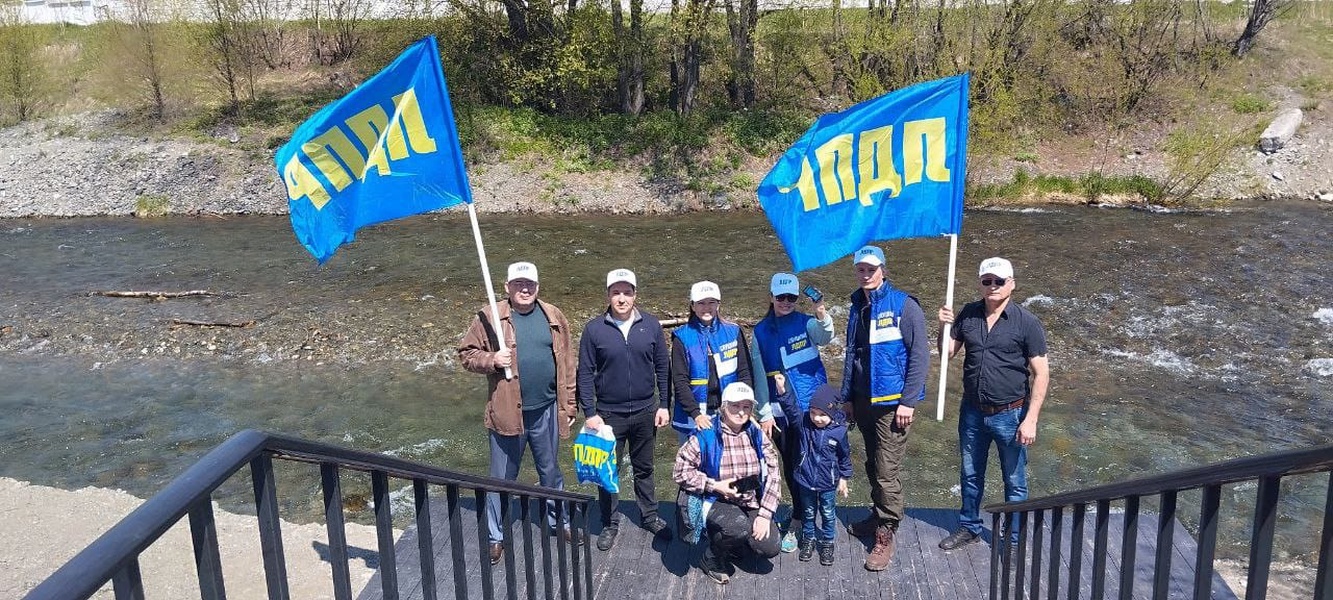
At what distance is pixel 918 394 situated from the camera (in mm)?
5539

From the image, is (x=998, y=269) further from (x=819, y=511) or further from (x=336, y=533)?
(x=336, y=533)

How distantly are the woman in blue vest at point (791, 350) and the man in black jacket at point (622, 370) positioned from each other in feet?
2.32

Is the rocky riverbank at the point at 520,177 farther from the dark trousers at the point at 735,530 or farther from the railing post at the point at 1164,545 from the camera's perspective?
the railing post at the point at 1164,545

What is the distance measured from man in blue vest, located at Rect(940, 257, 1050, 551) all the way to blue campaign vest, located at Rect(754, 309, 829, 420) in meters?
0.84

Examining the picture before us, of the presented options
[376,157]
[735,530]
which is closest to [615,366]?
[735,530]

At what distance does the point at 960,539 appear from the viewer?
230 inches

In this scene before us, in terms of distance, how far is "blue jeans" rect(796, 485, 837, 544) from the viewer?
5613 mm

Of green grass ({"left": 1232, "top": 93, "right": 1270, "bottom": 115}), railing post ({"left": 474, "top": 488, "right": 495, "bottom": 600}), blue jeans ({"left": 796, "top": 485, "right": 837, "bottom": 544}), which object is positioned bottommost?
blue jeans ({"left": 796, "top": 485, "right": 837, "bottom": 544})

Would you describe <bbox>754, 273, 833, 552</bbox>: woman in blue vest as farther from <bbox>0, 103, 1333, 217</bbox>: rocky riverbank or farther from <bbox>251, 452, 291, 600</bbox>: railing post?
<bbox>0, 103, 1333, 217</bbox>: rocky riverbank

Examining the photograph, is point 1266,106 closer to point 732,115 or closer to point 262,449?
point 732,115

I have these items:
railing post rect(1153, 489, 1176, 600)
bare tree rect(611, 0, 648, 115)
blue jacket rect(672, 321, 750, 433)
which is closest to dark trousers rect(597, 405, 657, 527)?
blue jacket rect(672, 321, 750, 433)

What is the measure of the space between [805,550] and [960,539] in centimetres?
104

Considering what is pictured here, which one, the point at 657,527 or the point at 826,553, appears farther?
the point at 657,527

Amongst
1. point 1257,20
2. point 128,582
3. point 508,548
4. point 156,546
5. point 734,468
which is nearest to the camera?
point 128,582
